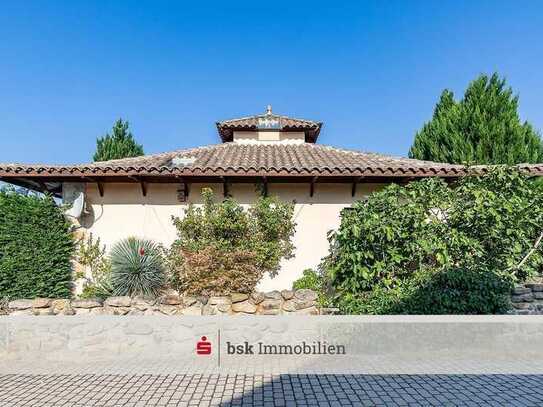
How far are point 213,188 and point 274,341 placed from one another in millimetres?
5286

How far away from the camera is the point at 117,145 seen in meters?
18.9

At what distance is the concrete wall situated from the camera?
490cm

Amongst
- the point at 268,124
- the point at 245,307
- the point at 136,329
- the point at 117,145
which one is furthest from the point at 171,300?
the point at 117,145

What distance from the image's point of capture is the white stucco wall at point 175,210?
30.9 feet

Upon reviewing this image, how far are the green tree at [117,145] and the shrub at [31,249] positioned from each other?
34.9 feet

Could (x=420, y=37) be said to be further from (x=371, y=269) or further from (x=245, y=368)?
(x=245, y=368)

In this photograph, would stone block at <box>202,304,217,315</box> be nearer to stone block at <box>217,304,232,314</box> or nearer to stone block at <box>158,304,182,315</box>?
stone block at <box>217,304,232,314</box>

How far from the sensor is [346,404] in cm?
357

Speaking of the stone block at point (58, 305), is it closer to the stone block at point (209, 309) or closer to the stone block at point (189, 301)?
the stone block at point (189, 301)

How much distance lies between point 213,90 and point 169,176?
6.16 meters

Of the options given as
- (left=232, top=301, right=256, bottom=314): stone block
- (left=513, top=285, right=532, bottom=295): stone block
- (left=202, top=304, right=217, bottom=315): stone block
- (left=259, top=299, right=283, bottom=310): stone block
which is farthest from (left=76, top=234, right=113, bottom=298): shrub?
(left=513, top=285, right=532, bottom=295): stone block

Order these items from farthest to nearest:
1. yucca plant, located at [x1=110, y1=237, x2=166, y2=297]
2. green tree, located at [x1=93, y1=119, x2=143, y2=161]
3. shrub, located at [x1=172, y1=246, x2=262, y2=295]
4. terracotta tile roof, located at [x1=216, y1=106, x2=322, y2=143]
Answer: green tree, located at [x1=93, y1=119, x2=143, y2=161], terracotta tile roof, located at [x1=216, y1=106, x2=322, y2=143], shrub, located at [x1=172, y1=246, x2=262, y2=295], yucca plant, located at [x1=110, y1=237, x2=166, y2=297]

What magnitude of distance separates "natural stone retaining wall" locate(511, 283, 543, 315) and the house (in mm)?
3013

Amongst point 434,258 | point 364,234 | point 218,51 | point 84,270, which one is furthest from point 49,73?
point 434,258
